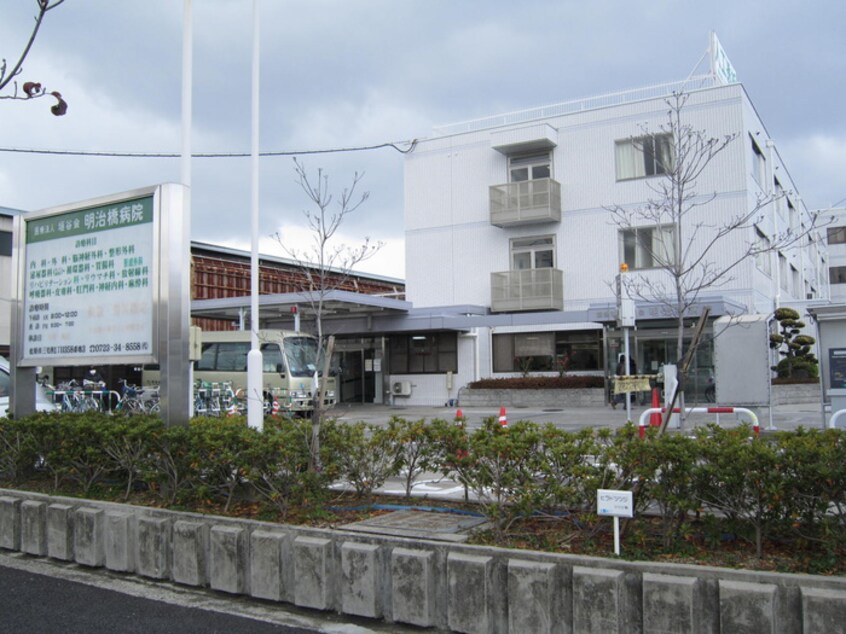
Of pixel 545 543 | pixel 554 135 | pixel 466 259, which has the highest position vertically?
pixel 554 135

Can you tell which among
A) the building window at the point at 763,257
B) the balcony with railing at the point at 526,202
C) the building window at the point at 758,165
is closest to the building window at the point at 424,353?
the balcony with railing at the point at 526,202

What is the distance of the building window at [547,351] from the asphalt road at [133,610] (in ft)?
74.1

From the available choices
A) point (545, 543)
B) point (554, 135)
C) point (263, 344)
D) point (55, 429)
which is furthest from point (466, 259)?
point (545, 543)

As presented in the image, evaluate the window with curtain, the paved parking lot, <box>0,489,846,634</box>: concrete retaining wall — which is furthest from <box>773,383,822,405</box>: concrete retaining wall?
the window with curtain

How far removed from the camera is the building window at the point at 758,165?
27.7 metres

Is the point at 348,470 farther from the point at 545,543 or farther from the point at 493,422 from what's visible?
the point at 545,543

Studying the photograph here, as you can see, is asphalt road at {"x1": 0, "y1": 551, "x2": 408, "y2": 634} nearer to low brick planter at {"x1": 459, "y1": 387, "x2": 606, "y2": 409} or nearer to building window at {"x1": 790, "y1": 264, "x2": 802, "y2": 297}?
low brick planter at {"x1": 459, "y1": 387, "x2": 606, "y2": 409}

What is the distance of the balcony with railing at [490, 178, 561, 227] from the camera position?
28484 millimetres

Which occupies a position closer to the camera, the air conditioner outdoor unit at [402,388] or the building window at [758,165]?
the building window at [758,165]

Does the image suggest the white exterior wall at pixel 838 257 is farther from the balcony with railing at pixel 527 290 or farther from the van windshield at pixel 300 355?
the van windshield at pixel 300 355

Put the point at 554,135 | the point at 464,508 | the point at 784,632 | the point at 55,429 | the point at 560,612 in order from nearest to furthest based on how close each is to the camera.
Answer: the point at 784,632 < the point at 560,612 < the point at 464,508 < the point at 55,429 < the point at 554,135

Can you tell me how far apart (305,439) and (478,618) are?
8.13 ft

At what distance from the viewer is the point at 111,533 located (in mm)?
6914

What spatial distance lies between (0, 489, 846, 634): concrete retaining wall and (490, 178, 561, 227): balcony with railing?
2321cm
